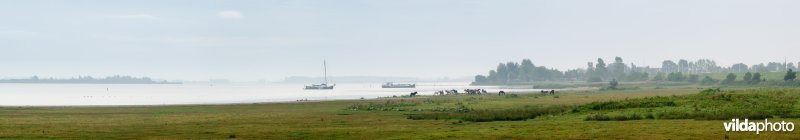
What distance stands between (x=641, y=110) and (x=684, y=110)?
2.87m

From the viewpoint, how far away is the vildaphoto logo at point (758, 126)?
35562 mm

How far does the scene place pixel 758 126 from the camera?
36.8 m

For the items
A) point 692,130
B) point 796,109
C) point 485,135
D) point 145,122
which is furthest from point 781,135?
point 145,122

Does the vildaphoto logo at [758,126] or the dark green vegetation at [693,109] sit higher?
the dark green vegetation at [693,109]

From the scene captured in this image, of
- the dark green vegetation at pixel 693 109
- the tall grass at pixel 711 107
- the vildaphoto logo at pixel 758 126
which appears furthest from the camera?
the dark green vegetation at pixel 693 109

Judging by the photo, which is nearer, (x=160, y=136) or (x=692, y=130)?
(x=692, y=130)

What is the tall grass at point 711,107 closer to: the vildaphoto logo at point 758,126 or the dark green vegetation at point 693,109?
the dark green vegetation at point 693,109

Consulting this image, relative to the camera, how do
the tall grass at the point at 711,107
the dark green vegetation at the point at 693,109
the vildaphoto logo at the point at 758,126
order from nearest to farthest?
the vildaphoto logo at the point at 758,126 → the tall grass at the point at 711,107 → the dark green vegetation at the point at 693,109

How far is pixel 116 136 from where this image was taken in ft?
138

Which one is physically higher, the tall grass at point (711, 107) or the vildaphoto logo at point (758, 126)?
the tall grass at point (711, 107)

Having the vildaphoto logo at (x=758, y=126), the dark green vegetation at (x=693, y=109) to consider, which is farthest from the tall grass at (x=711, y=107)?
the vildaphoto logo at (x=758, y=126)

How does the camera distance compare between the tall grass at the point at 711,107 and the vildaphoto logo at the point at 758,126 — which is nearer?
the vildaphoto logo at the point at 758,126

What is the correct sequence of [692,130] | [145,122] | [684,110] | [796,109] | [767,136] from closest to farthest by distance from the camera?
[767,136] → [692,130] → [796,109] → [684,110] → [145,122]

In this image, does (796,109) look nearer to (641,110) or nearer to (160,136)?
(641,110)
